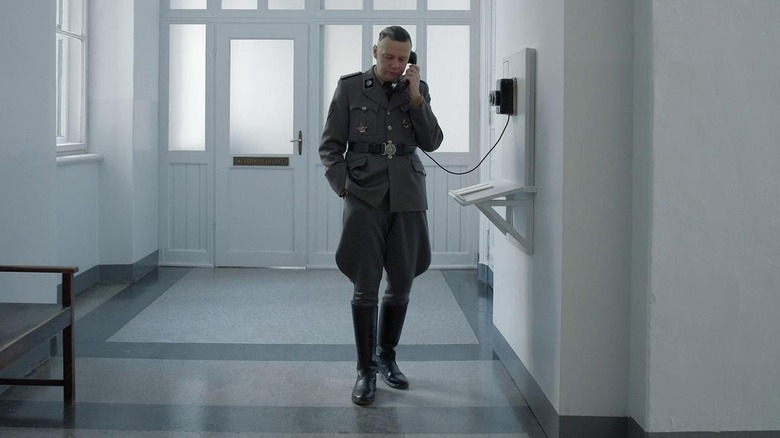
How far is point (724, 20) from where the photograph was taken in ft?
9.71

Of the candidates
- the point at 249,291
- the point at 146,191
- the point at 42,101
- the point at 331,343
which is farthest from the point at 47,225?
the point at 146,191

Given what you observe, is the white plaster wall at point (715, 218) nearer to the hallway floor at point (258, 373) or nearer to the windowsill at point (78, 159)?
the hallway floor at point (258, 373)

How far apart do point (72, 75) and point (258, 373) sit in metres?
3.60

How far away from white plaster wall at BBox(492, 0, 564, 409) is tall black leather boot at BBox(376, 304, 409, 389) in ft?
1.80

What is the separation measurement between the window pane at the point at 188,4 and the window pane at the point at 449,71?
2022 millimetres

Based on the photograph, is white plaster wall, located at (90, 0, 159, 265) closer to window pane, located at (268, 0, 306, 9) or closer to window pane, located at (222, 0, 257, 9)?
window pane, located at (222, 0, 257, 9)

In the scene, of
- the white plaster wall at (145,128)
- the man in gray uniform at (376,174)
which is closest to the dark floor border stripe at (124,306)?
the white plaster wall at (145,128)

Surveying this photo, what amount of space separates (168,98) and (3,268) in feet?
14.2

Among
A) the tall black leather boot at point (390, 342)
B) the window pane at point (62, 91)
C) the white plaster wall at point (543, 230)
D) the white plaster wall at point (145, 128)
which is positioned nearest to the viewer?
the white plaster wall at point (543, 230)

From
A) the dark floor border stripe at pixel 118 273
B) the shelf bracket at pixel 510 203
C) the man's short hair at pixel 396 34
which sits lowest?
the dark floor border stripe at pixel 118 273

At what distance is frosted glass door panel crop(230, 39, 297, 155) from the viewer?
7.87 meters

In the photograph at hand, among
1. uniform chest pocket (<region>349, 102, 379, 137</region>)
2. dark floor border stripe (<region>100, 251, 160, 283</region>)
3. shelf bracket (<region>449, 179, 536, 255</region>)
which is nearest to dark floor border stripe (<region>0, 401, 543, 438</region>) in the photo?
shelf bracket (<region>449, 179, 536, 255</region>)

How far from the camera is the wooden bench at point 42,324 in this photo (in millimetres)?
3467

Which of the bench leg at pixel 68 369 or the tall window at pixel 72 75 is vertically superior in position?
the tall window at pixel 72 75
